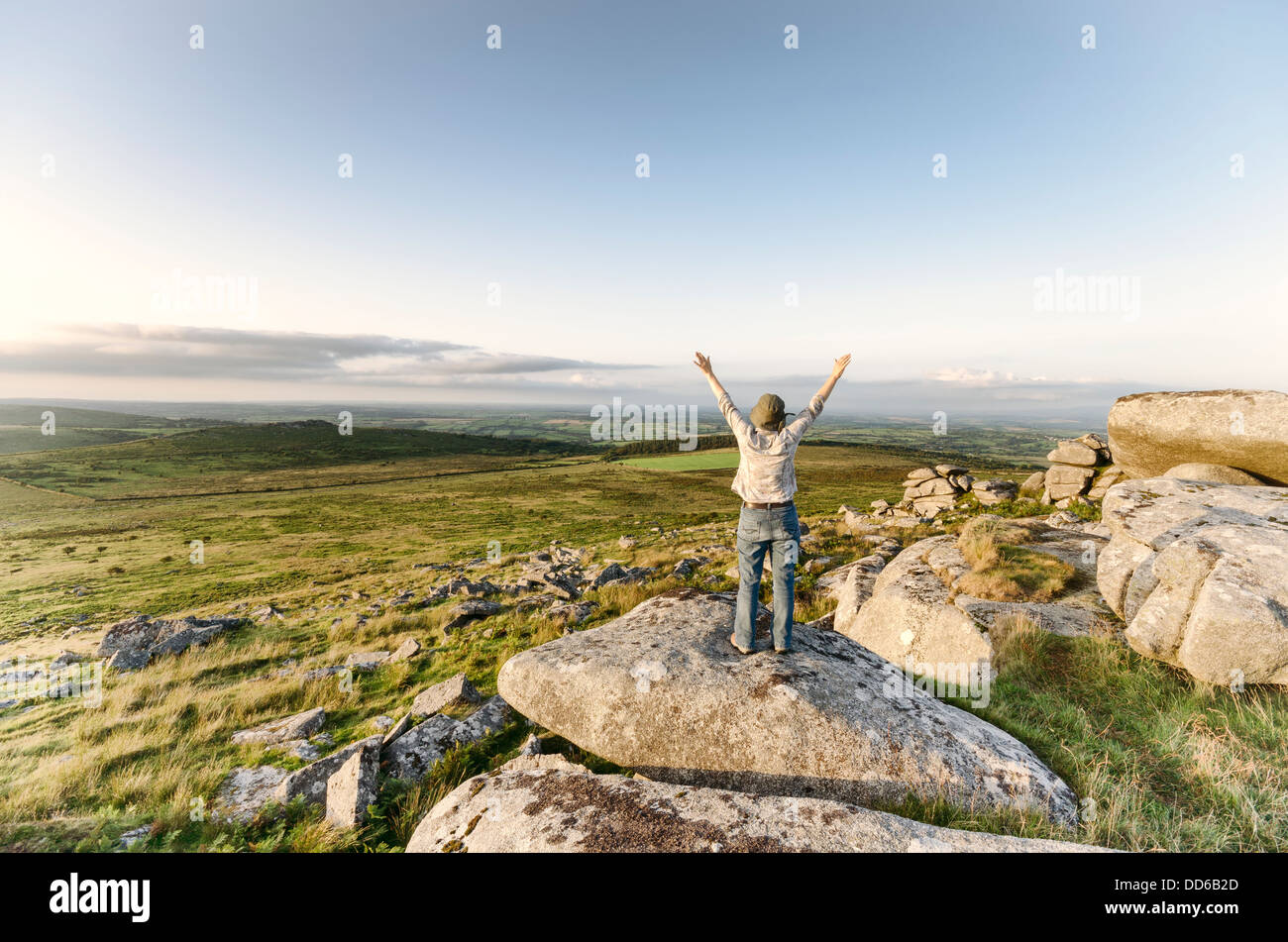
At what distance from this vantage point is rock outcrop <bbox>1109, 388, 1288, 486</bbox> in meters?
12.1

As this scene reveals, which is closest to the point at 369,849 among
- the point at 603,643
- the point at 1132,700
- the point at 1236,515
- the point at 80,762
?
the point at 603,643

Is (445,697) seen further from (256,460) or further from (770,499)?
(256,460)

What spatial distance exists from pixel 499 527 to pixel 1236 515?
179 ft

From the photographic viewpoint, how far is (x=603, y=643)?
6449mm

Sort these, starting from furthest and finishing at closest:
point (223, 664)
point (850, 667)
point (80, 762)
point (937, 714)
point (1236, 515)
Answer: point (223, 664), point (1236, 515), point (80, 762), point (850, 667), point (937, 714)

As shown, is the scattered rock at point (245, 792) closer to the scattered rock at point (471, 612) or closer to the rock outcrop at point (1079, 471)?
the scattered rock at point (471, 612)

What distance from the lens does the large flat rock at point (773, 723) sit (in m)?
4.54

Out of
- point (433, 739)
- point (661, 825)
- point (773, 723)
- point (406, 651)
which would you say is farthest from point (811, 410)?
point (406, 651)

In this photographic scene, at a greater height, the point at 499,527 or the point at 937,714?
the point at 937,714

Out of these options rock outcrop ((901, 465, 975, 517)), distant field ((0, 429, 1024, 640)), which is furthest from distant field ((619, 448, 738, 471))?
rock outcrop ((901, 465, 975, 517))

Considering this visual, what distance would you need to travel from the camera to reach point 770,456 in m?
5.73

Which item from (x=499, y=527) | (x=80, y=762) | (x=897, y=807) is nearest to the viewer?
(x=897, y=807)
